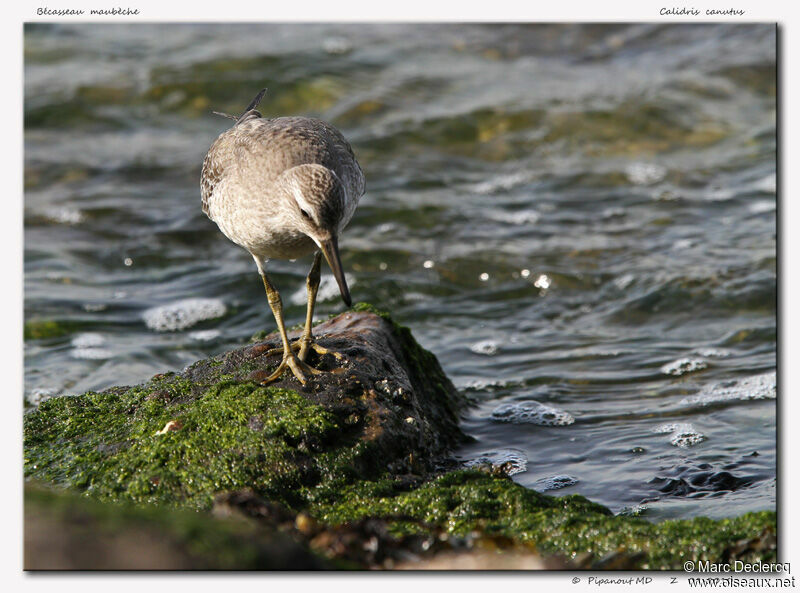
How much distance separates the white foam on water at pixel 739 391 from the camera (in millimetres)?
6238

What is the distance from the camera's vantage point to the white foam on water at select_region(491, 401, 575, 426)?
594 centimetres

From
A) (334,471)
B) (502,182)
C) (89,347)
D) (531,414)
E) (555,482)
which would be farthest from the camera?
A: (502,182)

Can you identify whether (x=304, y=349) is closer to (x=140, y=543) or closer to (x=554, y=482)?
(x=554, y=482)

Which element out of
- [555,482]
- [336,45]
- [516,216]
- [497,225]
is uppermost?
[336,45]

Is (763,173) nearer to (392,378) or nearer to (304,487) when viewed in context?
(392,378)

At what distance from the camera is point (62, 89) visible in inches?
522

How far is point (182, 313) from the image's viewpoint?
8.31 meters

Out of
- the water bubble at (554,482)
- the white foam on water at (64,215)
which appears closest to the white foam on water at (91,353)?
the white foam on water at (64,215)

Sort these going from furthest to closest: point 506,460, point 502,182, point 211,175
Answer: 1. point 502,182
2. point 211,175
3. point 506,460

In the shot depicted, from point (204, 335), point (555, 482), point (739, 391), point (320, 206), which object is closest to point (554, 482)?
point (555, 482)

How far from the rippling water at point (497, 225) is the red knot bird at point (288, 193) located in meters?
1.62

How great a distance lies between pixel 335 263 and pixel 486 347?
3351mm

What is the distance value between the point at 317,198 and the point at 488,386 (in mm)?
2791

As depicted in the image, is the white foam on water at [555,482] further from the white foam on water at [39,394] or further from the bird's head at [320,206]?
the white foam on water at [39,394]
